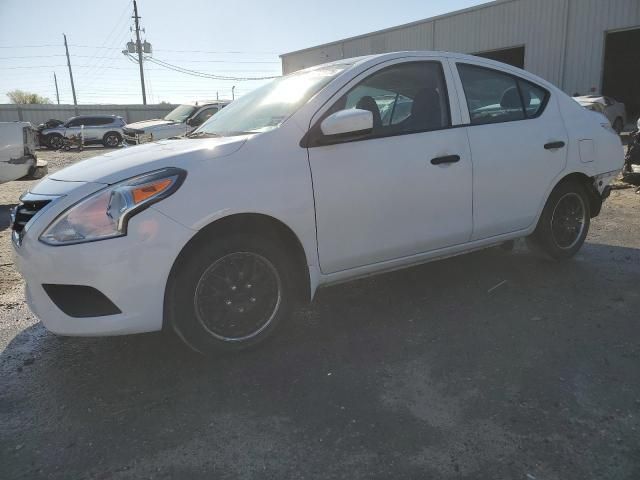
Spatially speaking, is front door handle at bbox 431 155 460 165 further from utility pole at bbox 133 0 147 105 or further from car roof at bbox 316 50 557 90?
utility pole at bbox 133 0 147 105

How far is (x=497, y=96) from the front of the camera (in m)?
4.05

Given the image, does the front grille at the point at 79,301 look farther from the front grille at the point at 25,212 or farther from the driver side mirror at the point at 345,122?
the driver side mirror at the point at 345,122

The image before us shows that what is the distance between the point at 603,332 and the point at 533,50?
22.6m

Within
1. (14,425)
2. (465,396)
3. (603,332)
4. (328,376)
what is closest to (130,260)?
(14,425)

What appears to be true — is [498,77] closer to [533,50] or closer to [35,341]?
[35,341]

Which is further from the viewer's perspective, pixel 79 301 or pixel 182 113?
pixel 182 113

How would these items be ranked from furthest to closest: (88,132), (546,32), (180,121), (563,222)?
(88,132) < (546,32) < (180,121) < (563,222)

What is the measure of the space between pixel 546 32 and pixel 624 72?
18.6 ft

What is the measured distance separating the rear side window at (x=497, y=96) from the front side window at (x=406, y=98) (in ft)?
0.80

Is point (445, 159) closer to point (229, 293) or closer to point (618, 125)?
point (229, 293)

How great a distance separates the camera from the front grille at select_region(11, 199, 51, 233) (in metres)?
2.83

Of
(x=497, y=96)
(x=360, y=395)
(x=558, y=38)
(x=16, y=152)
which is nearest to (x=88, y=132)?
(x=16, y=152)

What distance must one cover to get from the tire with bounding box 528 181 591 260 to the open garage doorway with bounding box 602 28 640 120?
20.5 metres

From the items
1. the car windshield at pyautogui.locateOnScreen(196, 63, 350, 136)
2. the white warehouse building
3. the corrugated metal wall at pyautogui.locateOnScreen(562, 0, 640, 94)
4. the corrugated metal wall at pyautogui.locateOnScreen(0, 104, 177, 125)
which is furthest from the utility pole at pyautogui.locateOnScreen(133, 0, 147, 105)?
the car windshield at pyautogui.locateOnScreen(196, 63, 350, 136)
